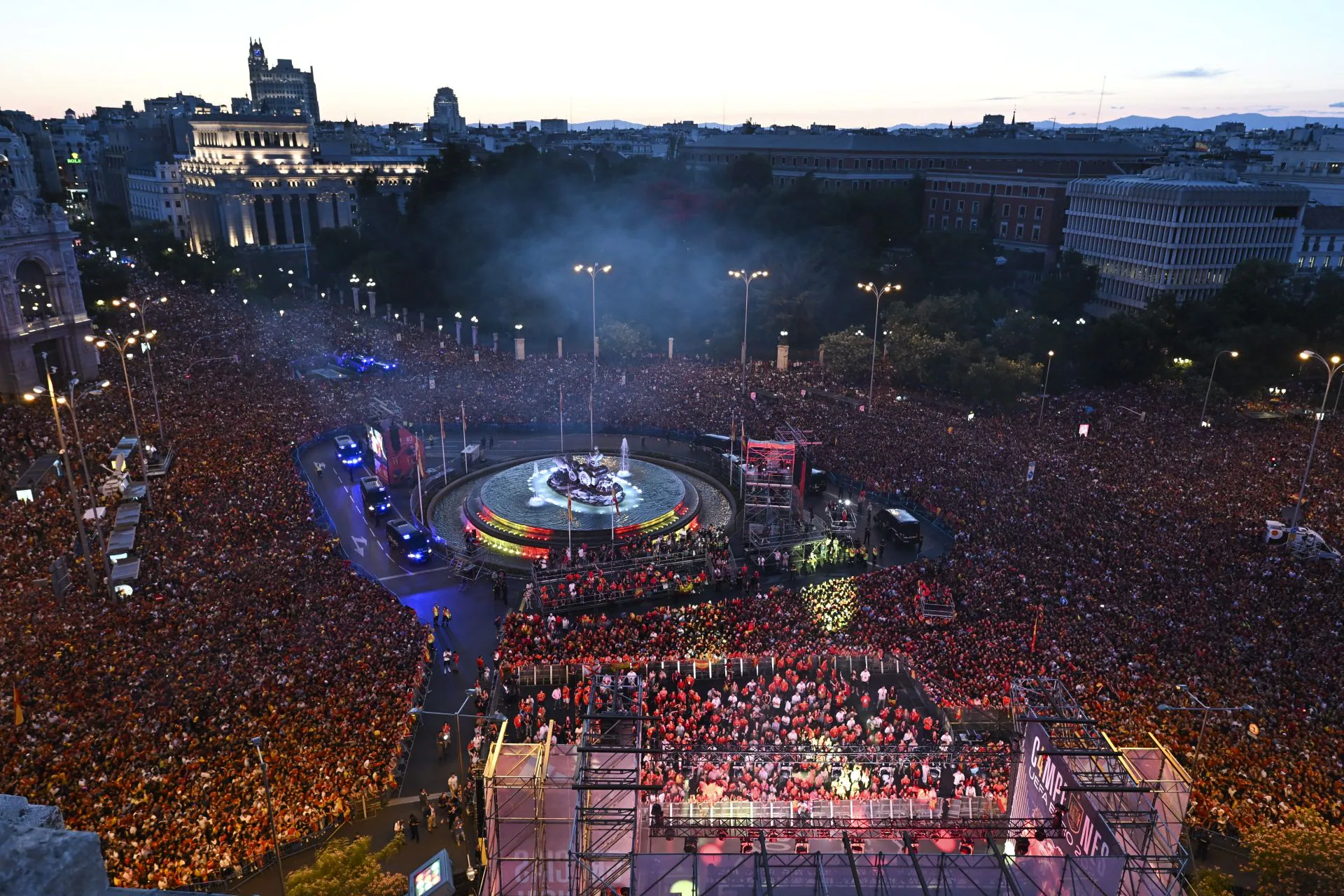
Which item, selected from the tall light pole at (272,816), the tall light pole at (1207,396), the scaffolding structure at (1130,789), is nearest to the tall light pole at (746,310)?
the tall light pole at (1207,396)

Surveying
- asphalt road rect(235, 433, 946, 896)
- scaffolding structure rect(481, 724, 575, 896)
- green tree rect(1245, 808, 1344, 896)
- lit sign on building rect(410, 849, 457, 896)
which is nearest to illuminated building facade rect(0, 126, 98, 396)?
asphalt road rect(235, 433, 946, 896)

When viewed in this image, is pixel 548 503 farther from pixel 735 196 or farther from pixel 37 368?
pixel 735 196

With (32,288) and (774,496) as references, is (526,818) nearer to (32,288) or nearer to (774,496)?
(774,496)

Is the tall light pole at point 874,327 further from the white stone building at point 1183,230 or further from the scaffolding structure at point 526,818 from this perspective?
the scaffolding structure at point 526,818

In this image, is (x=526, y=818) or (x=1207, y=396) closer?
(x=526, y=818)

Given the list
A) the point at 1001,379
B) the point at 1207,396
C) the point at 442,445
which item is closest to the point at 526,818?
the point at 442,445

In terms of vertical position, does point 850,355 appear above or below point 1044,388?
above

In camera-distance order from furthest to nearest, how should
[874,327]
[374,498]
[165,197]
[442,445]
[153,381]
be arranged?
[165,197], [874,327], [442,445], [153,381], [374,498]
